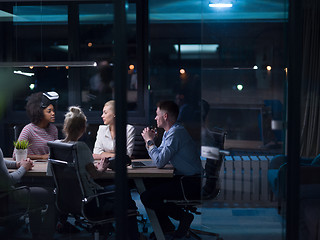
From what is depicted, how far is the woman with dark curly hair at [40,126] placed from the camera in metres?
4.49

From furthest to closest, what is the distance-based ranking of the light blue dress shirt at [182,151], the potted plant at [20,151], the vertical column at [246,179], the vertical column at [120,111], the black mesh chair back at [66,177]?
the light blue dress shirt at [182,151] → the potted plant at [20,151] → the vertical column at [246,179] → the black mesh chair back at [66,177] → the vertical column at [120,111]

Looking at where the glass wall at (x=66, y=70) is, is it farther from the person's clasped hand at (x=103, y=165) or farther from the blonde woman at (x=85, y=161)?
the person's clasped hand at (x=103, y=165)

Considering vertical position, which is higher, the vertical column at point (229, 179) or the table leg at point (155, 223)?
the vertical column at point (229, 179)

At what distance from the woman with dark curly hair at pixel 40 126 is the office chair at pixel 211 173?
5.11ft

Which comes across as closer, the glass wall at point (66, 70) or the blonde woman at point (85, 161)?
the blonde woman at point (85, 161)

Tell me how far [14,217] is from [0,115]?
3529mm

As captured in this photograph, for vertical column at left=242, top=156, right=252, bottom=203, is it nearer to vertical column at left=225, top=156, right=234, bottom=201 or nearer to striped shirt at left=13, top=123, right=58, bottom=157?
vertical column at left=225, top=156, right=234, bottom=201

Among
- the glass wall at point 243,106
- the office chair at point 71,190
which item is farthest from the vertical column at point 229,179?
the office chair at point 71,190

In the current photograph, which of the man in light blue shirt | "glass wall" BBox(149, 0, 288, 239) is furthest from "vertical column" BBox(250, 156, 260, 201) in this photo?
the man in light blue shirt

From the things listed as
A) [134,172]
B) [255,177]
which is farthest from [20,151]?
[255,177]

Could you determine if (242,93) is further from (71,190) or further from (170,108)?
(71,190)

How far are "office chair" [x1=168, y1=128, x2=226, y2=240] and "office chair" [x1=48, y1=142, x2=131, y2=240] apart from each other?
0.93 m

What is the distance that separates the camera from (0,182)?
3.58m

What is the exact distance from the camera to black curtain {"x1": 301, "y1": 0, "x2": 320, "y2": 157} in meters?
4.23
